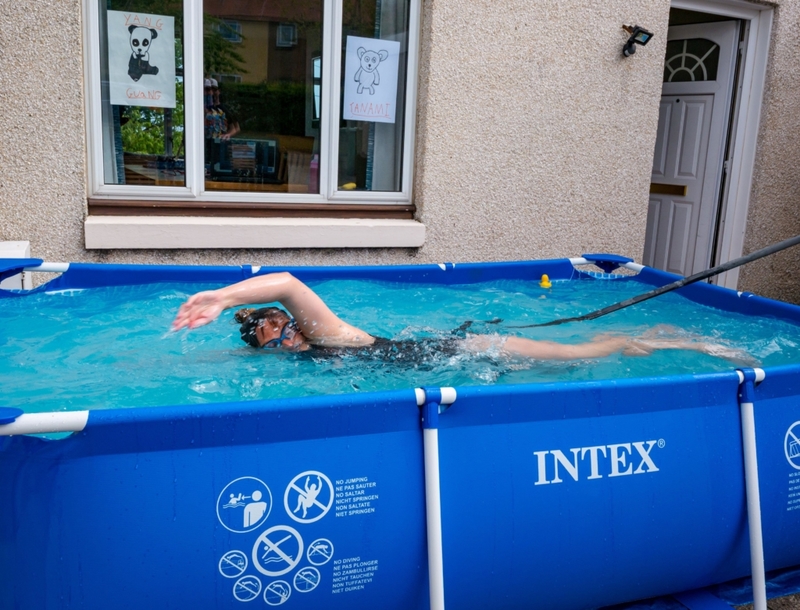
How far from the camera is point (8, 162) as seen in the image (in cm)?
421

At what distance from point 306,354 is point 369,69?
2.62 m

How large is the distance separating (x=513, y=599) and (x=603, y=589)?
31cm

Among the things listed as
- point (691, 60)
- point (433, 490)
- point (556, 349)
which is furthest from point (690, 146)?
point (433, 490)

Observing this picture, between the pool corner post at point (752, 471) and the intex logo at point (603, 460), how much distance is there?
309 millimetres

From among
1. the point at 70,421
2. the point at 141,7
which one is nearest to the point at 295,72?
the point at 141,7

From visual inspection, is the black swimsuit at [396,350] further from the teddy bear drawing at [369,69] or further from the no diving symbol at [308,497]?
the teddy bear drawing at [369,69]

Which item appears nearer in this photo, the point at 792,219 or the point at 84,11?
the point at 84,11

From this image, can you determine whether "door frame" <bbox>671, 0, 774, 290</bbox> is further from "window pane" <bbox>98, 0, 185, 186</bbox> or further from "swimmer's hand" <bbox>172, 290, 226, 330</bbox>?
"swimmer's hand" <bbox>172, 290, 226, 330</bbox>

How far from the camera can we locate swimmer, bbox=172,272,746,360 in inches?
→ 102

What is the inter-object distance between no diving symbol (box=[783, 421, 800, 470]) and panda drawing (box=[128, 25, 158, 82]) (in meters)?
3.83

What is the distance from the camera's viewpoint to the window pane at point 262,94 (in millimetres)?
4754

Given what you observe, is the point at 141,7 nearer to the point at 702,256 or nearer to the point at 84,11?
the point at 84,11

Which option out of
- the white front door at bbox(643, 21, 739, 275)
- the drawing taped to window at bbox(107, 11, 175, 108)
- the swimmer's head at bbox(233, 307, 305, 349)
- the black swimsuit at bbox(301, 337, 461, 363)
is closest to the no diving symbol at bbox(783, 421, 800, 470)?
the black swimsuit at bbox(301, 337, 461, 363)

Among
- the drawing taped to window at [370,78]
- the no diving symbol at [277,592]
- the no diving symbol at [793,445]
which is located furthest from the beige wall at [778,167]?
the no diving symbol at [277,592]
